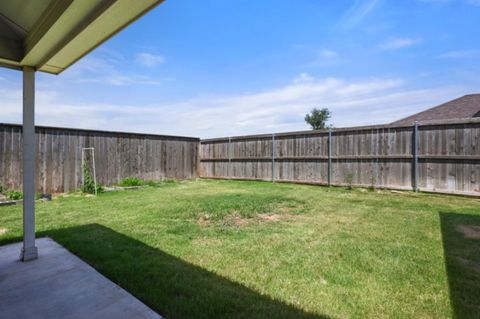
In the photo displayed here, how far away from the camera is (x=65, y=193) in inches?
296

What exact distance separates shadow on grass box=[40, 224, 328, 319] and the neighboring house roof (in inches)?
385

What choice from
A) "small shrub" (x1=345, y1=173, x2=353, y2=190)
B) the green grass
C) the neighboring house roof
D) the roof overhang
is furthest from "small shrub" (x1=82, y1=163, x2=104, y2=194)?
the neighboring house roof

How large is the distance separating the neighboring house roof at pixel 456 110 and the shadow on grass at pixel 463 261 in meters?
6.65

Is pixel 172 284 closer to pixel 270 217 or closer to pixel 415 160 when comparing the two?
pixel 270 217

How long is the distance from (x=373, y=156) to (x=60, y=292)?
24.7 feet

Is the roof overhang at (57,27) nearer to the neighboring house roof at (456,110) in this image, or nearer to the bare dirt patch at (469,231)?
the bare dirt patch at (469,231)

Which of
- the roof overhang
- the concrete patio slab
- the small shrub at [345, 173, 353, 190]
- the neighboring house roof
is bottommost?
the concrete patio slab

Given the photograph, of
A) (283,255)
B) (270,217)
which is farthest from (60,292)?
(270,217)

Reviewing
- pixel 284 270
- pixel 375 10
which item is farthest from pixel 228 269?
pixel 375 10

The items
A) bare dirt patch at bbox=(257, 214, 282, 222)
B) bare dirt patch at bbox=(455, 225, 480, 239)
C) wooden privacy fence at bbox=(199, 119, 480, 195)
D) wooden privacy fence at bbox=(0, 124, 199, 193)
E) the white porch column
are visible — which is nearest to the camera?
the white porch column

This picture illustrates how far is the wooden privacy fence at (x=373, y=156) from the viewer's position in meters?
5.96

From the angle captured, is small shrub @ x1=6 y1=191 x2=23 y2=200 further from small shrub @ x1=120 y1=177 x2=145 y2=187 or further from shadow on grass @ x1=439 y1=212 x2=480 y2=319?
shadow on grass @ x1=439 y1=212 x2=480 y2=319

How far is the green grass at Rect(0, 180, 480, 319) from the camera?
5.76ft

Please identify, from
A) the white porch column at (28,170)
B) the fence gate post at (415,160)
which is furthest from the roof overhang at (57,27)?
the fence gate post at (415,160)
